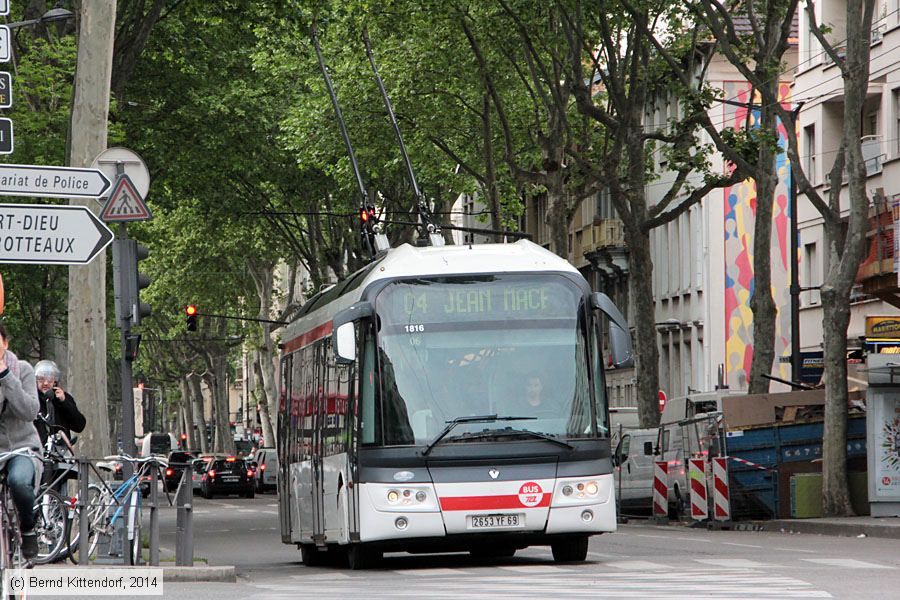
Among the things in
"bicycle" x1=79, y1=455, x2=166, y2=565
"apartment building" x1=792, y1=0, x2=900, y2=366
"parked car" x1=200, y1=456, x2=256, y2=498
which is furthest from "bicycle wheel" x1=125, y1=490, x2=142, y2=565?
"parked car" x1=200, y1=456, x2=256, y2=498

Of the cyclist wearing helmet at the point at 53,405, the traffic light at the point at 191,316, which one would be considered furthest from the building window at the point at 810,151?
the cyclist wearing helmet at the point at 53,405

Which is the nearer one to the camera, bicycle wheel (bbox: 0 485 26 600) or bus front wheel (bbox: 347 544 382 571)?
bicycle wheel (bbox: 0 485 26 600)

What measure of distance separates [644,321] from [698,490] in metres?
8.76

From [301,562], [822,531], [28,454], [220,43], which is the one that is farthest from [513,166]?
[28,454]

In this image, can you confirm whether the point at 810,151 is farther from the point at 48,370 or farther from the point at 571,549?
the point at 48,370

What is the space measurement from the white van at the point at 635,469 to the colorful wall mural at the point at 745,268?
16.2 meters

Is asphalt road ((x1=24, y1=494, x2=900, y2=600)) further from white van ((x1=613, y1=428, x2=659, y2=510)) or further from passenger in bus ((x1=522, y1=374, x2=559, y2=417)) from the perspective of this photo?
white van ((x1=613, y1=428, x2=659, y2=510))

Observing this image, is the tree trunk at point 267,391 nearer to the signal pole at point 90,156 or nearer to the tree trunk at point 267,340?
the tree trunk at point 267,340

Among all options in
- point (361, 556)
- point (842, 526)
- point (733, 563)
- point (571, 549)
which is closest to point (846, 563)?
point (733, 563)

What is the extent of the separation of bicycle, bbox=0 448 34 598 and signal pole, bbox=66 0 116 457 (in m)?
8.14

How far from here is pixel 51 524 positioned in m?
14.9

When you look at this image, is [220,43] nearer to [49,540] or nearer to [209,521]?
[209,521]

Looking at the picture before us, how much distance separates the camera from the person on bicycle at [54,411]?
1659 centimetres

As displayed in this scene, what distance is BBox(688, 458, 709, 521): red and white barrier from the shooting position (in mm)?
32375
